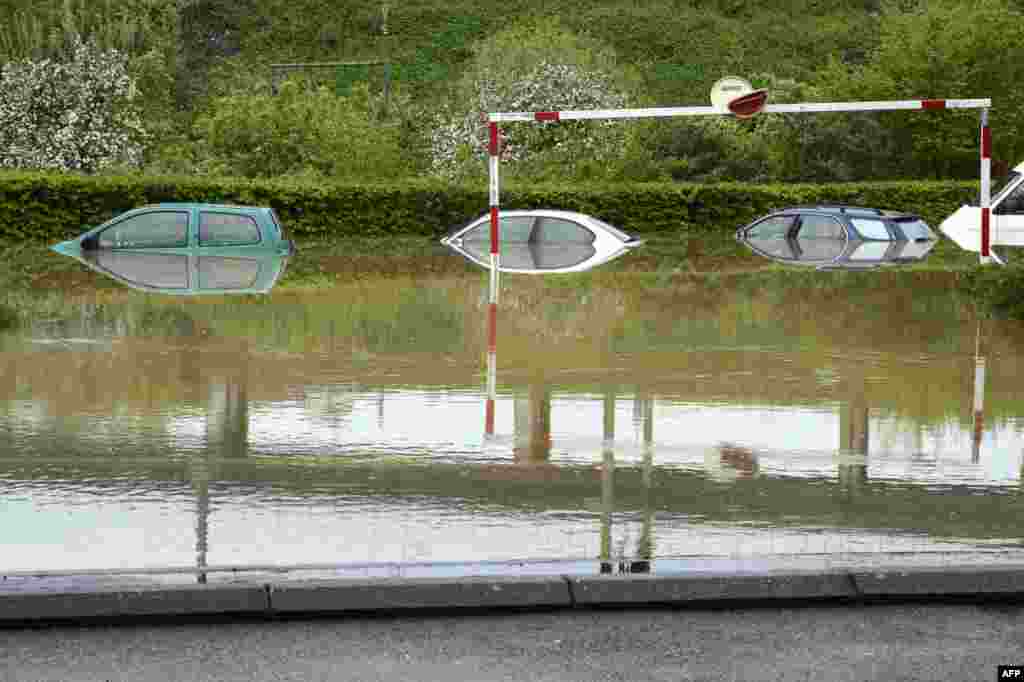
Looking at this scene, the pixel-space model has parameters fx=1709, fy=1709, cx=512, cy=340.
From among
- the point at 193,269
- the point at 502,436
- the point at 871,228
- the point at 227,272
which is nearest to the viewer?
the point at 502,436

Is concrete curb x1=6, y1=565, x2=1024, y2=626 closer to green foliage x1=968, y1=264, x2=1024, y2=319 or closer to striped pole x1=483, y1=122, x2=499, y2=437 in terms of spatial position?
striped pole x1=483, y1=122, x2=499, y2=437

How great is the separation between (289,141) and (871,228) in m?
14.0

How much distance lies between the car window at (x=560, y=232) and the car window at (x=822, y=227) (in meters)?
4.87

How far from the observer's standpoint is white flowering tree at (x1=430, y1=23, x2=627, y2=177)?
41.7 meters

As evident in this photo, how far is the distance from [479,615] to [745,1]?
2571 inches

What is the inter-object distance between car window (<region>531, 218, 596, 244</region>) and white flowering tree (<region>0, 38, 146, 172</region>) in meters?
18.0

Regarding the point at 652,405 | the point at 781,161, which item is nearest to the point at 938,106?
the point at 652,405

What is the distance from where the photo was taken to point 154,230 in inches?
1089

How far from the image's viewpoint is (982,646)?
20.7 ft

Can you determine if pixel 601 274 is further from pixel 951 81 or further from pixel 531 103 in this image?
pixel 531 103

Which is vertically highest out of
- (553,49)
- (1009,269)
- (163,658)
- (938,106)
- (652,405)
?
(553,49)

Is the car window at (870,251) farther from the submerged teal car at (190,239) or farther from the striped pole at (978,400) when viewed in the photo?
the striped pole at (978,400)

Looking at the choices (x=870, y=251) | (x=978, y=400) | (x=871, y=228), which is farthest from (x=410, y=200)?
(x=978, y=400)

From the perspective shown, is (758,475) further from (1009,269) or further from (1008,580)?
(1009,269)
